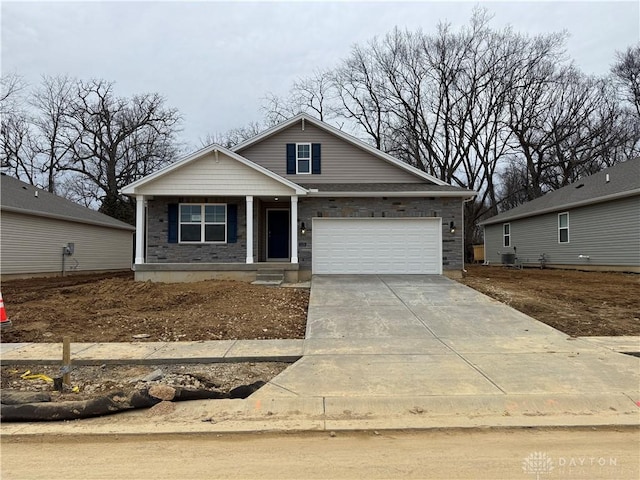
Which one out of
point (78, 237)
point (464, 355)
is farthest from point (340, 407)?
point (78, 237)

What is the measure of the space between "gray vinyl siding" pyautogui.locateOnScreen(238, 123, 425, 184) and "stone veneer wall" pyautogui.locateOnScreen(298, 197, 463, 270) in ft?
6.33

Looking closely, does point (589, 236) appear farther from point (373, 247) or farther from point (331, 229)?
point (331, 229)

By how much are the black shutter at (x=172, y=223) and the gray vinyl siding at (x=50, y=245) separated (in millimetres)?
6534

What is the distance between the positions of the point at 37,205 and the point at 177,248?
785 cm

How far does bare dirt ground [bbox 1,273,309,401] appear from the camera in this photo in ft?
18.0

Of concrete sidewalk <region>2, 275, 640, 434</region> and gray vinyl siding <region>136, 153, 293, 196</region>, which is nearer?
concrete sidewalk <region>2, 275, 640, 434</region>

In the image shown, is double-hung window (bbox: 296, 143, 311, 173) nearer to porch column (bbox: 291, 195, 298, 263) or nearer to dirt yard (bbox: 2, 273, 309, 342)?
porch column (bbox: 291, 195, 298, 263)

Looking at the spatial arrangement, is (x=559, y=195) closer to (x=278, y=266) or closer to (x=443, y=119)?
(x=443, y=119)

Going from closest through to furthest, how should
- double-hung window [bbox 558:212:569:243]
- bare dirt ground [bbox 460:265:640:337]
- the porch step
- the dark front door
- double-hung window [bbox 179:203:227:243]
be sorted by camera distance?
1. bare dirt ground [bbox 460:265:640:337]
2. the porch step
3. double-hung window [bbox 179:203:227:243]
4. the dark front door
5. double-hung window [bbox 558:212:569:243]

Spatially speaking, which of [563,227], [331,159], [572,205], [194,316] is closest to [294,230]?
[331,159]

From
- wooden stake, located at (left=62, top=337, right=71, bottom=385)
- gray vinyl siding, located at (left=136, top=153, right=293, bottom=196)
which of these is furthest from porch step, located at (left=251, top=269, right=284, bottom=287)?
wooden stake, located at (left=62, top=337, right=71, bottom=385)

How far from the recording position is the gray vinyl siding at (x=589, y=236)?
15.4 m

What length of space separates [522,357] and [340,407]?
327 centimetres

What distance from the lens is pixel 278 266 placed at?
13711 millimetres
